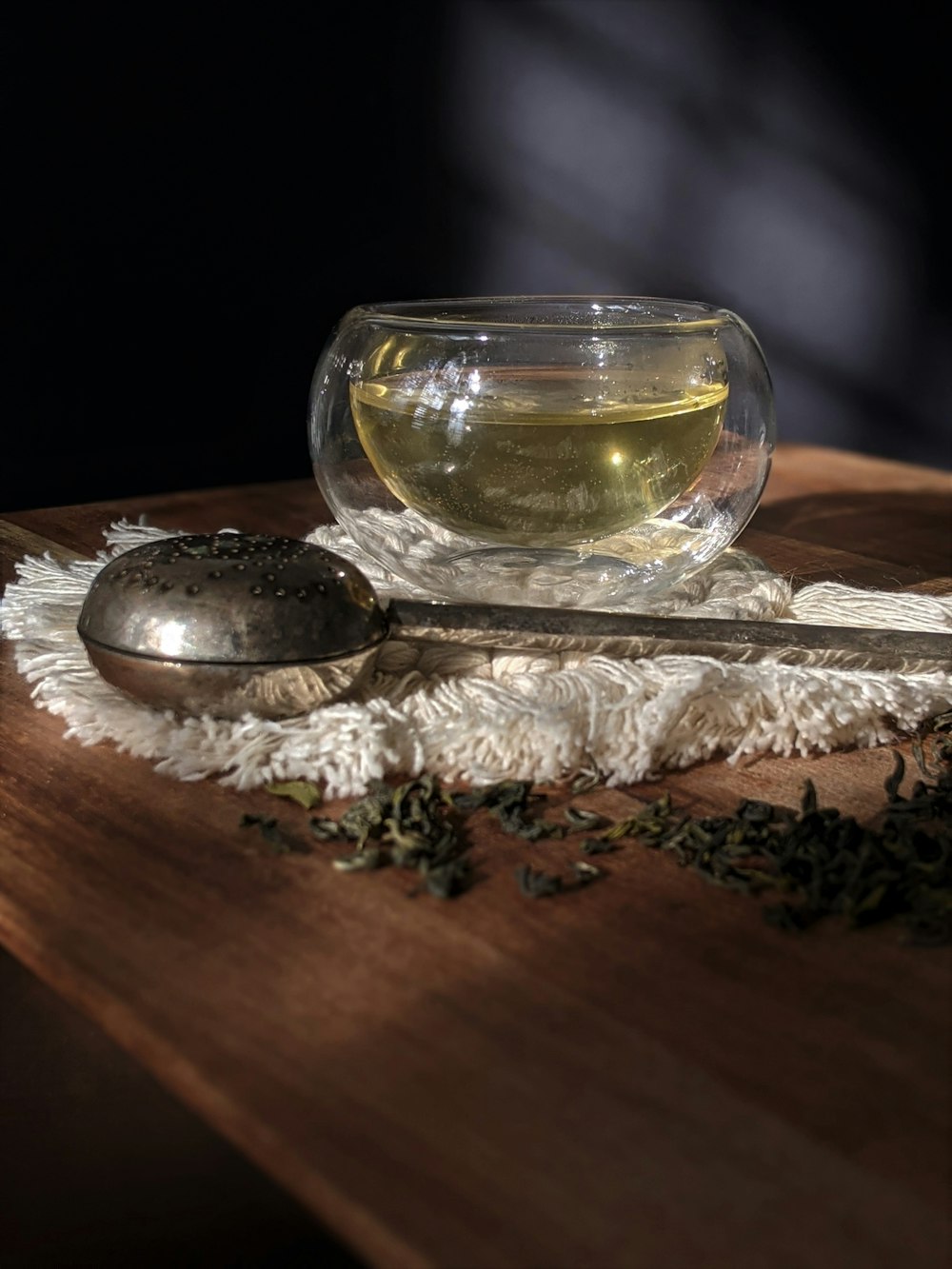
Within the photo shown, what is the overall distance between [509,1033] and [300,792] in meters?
0.15

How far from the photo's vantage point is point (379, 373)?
0.66 metres

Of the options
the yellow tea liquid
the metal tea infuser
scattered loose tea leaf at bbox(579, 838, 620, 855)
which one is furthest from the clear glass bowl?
scattered loose tea leaf at bbox(579, 838, 620, 855)

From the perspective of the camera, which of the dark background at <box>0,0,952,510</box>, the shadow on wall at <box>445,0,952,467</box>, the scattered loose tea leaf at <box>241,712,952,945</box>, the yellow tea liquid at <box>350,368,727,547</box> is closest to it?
the scattered loose tea leaf at <box>241,712,952,945</box>

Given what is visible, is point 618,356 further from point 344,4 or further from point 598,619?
point 344,4

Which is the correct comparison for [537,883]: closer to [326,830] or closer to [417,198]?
[326,830]

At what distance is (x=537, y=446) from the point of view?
2.07ft

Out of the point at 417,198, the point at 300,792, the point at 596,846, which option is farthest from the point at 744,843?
the point at 417,198

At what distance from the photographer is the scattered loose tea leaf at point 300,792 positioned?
1.56 feet

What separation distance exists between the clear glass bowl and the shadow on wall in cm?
174

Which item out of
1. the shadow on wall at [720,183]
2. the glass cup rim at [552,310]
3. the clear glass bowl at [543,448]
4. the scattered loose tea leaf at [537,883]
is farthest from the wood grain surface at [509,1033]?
the shadow on wall at [720,183]

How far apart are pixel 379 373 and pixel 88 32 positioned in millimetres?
1374

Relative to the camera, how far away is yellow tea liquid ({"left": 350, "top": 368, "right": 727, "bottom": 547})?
24.9 inches

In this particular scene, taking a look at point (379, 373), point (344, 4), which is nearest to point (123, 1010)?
point (379, 373)

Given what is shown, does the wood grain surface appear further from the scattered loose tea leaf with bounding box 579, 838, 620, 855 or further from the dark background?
the dark background
